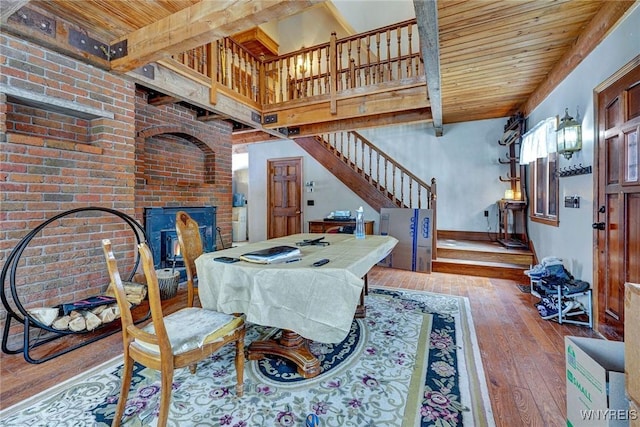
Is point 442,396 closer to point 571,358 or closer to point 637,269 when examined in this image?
point 571,358

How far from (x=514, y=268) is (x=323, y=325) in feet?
12.4

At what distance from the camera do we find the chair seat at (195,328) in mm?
1347

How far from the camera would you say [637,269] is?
200 cm

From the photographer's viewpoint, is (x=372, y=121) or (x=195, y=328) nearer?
(x=195, y=328)

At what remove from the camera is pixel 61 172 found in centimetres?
240

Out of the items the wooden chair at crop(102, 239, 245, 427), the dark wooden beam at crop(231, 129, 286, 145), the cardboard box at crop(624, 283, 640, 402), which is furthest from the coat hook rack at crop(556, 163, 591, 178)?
the dark wooden beam at crop(231, 129, 286, 145)

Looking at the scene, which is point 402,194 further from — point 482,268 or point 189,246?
point 189,246

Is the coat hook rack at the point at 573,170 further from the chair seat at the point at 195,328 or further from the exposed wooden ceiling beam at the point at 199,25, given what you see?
the chair seat at the point at 195,328

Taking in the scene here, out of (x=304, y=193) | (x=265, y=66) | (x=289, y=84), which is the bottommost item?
(x=304, y=193)

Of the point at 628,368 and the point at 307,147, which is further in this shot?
the point at 307,147

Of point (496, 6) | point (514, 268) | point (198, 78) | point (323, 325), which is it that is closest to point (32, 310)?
point (323, 325)

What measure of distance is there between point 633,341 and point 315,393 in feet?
4.63

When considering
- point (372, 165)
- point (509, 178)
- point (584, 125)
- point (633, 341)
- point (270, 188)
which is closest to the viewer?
point (633, 341)

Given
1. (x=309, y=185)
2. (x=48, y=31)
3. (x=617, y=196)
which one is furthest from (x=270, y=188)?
(x=617, y=196)
